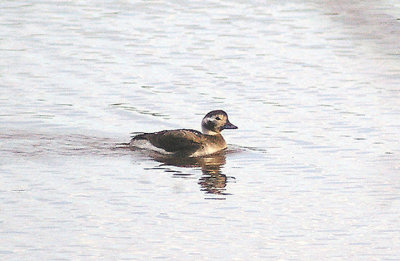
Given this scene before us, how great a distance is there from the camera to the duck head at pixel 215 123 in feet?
43.0

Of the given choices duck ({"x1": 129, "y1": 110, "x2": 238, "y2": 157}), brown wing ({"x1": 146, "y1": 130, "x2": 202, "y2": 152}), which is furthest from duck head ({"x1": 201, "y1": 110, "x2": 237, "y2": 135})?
brown wing ({"x1": 146, "y1": 130, "x2": 202, "y2": 152})

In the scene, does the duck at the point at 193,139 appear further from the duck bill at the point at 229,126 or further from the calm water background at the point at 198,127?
the calm water background at the point at 198,127

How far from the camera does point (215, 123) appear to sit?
13211 millimetres

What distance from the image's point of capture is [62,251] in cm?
747

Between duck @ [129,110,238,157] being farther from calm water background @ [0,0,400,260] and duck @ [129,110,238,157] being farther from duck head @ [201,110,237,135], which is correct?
calm water background @ [0,0,400,260]

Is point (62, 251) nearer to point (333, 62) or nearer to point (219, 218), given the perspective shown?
point (219, 218)

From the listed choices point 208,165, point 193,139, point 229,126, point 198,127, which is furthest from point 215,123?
point 208,165

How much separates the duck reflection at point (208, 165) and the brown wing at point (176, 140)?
0.14 meters

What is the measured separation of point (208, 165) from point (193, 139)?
2.22ft

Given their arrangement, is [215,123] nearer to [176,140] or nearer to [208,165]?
[176,140]

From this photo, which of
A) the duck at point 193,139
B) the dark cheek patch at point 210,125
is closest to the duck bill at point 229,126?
the duck at point 193,139

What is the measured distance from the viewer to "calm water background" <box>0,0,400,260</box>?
776 centimetres

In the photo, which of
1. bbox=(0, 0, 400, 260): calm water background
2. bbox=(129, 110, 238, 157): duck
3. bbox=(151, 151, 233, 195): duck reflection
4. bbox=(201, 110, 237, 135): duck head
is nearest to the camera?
bbox=(0, 0, 400, 260): calm water background

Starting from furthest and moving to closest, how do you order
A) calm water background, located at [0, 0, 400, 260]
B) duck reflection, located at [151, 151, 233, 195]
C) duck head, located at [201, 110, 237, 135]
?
1. duck head, located at [201, 110, 237, 135]
2. duck reflection, located at [151, 151, 233, 195]
3. calm water background, located at [0, 0, 400, 260]
